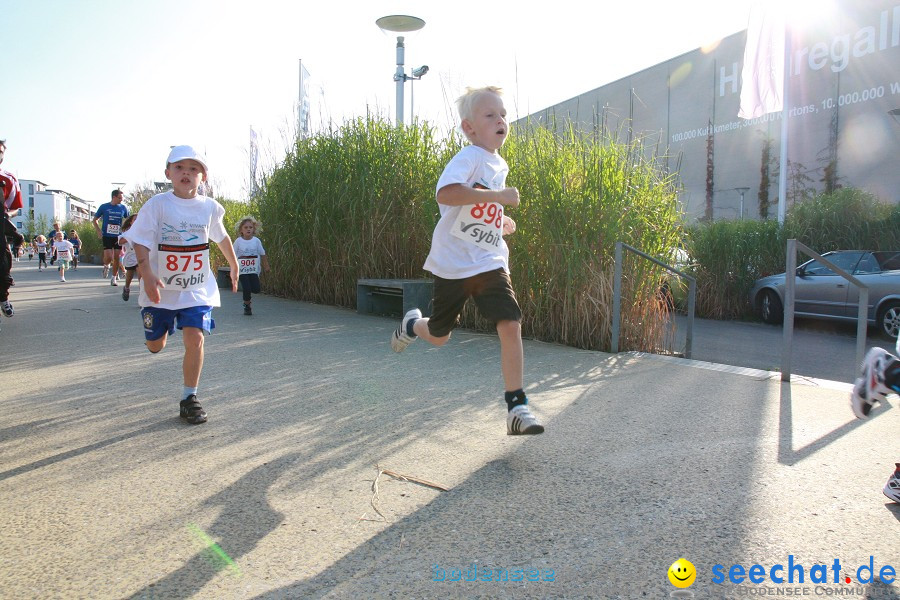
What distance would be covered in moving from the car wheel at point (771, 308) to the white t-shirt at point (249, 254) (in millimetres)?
9008

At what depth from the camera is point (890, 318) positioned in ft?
31.7

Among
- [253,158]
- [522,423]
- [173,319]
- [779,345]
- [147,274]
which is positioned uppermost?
[253,158]

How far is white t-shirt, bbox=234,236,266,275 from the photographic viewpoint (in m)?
9.45

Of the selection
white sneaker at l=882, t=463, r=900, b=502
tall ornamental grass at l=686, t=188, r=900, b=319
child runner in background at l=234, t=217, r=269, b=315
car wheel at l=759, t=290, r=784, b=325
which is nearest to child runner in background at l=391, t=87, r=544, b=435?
white sneaker at l=882, t=463, r=900, b=502

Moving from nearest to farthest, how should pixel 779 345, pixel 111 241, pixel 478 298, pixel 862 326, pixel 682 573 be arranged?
pixel 682 573 < pixel 478 298 < pixel 862 326 < pixel 779 345 < pixel 111 241

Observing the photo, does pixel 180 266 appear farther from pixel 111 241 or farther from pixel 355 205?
pixel 111 241

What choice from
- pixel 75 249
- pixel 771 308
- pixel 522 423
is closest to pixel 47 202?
pixel 75 249

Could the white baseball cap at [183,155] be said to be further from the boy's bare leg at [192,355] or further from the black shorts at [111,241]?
the black shorts at [111,241]

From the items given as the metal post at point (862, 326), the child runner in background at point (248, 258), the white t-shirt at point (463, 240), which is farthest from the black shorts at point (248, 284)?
the metal post at point (862, 326)

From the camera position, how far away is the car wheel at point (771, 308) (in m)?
12.1

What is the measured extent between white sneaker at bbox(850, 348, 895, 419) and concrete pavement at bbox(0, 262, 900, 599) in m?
0.38

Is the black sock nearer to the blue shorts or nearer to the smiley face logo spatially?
the smiley face logo

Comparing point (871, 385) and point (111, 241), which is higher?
point (111, 241)

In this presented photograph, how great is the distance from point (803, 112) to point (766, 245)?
593 inches
